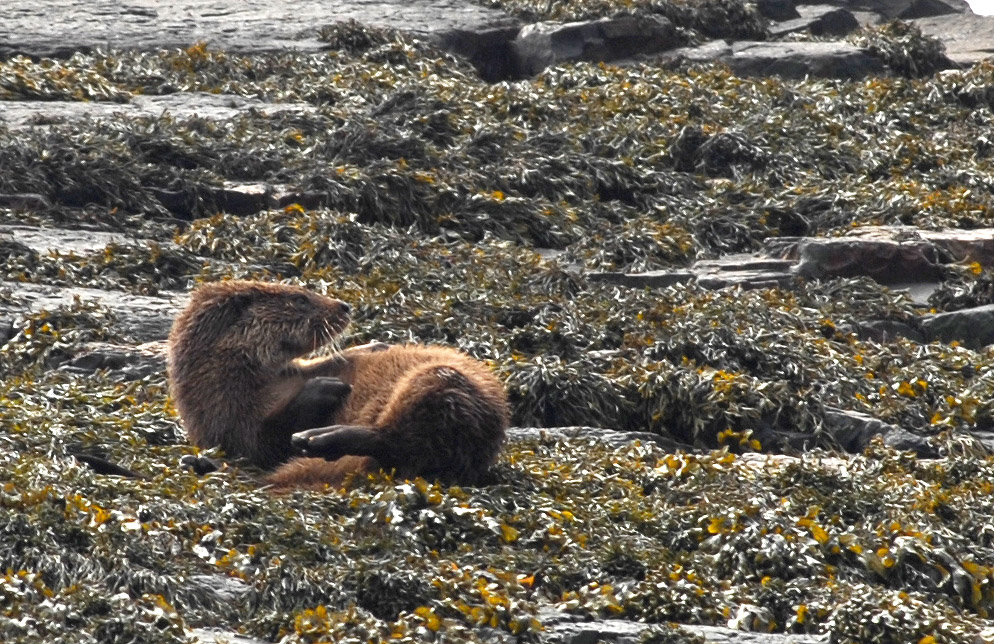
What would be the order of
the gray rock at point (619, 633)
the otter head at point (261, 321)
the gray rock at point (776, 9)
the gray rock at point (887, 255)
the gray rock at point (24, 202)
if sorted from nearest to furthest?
the gray rock at point (619, 633)
the otter head at point (261, 321)
the gray rock at point (887, 255)
the gray rock at point (24, 202)
the gray rock at point (776, 9)

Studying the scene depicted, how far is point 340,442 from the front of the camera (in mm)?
7707

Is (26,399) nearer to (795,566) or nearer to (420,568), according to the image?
(420,568)

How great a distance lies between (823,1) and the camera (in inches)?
1020

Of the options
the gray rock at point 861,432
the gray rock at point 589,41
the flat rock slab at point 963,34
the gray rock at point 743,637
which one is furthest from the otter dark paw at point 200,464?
the flat rock slab at point 963,34

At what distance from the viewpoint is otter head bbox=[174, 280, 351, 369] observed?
8.62 meters

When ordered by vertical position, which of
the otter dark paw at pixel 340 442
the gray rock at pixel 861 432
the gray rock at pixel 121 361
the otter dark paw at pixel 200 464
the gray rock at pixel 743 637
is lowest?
the gray rock at pixel 861 432

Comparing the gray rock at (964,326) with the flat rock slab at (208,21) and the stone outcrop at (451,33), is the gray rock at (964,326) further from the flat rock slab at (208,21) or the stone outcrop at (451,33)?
the flat rock slab at (208,21)

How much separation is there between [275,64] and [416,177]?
5.23m

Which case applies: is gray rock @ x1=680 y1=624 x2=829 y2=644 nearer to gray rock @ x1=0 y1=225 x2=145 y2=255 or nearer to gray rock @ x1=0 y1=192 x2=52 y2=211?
gray rock @ x1=0 y1=225 x2=145 y2=255

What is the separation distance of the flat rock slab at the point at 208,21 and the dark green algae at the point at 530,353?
2.51 ft

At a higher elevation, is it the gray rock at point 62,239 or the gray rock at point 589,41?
the gray rock at point 589,41

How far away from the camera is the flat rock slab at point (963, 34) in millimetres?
23016

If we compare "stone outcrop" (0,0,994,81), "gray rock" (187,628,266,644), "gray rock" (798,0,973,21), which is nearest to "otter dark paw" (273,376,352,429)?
"gray rock" (187,628,266,644)

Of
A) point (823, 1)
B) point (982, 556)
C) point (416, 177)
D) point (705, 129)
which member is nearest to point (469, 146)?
point (416, 177)
